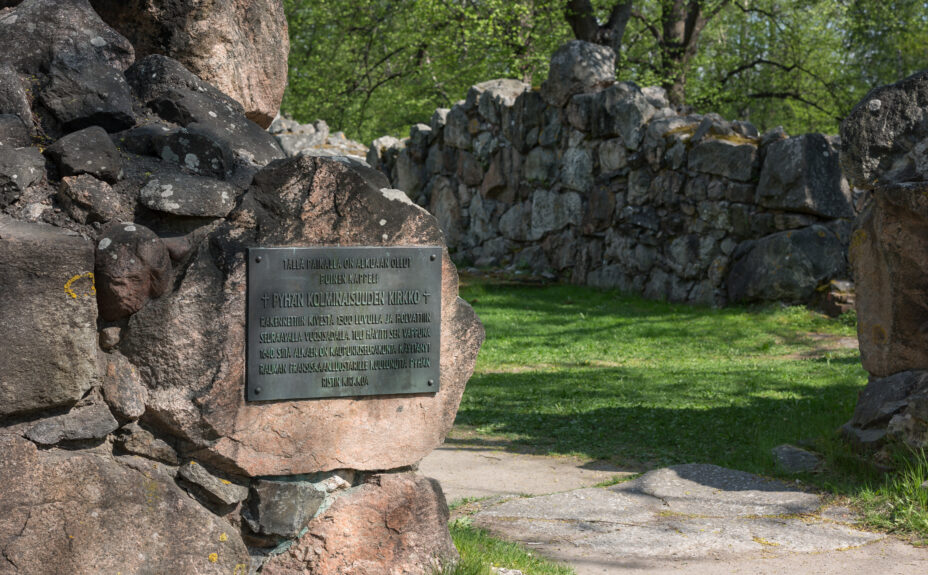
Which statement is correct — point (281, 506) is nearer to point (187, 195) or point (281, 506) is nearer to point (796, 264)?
point (187, 195)

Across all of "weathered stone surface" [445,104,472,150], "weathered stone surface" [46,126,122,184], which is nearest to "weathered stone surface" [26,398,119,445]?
"weathered stone surface" [46,126,122,184]

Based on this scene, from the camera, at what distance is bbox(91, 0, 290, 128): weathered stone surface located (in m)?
4.00

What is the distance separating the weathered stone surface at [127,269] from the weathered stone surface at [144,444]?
1.22 ft

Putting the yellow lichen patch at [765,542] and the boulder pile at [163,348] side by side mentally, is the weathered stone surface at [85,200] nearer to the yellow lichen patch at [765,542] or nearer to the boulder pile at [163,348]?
the boulder pile at [163,348]

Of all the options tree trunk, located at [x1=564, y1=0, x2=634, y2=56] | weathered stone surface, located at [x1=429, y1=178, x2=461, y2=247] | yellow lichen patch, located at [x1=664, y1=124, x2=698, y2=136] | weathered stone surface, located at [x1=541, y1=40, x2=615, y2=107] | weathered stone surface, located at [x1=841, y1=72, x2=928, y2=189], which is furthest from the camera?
tree trunk, located at [x1=564, y1=0, x2=634, y2=56]

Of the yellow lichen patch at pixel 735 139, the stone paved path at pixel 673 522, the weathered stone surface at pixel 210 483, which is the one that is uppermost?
the yellow lichen patch at pixel 735 139

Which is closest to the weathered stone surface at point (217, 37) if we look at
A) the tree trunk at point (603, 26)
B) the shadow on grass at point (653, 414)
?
the shadow on grass at point (653, 414)

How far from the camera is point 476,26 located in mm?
19891

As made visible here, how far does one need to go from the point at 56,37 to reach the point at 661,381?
6.15m

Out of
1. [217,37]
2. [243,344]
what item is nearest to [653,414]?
[217,37]

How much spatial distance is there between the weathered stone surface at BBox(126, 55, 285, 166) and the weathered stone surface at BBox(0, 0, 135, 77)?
0.11 m

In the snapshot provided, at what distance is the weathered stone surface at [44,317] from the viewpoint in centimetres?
276

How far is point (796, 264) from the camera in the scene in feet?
38.0

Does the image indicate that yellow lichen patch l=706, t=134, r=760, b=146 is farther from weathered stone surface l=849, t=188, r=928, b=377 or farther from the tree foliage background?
weathered stone surface l=849, t=188, r=928, b=377
